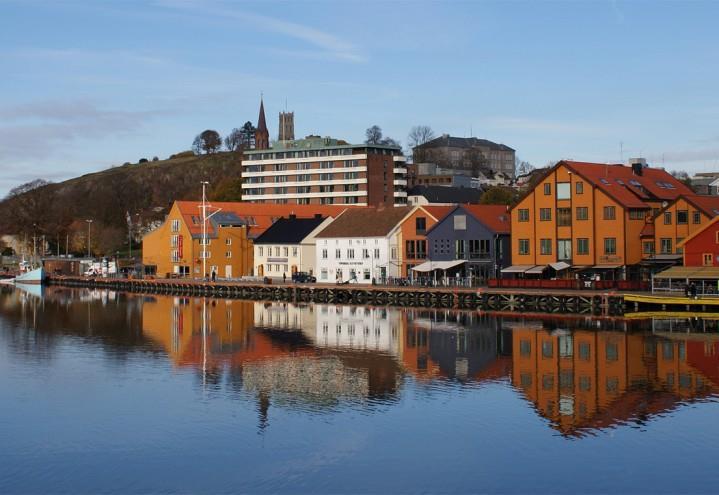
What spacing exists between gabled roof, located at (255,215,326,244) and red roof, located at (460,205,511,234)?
2089 cm

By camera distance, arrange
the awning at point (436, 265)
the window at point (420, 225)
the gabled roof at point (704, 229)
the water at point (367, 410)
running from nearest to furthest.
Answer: the water at point (367, 410) → the gabled roof at point (704, 229) → the awning at point (436, 265) → the window at point (420, 225)

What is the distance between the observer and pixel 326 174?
5935 inches

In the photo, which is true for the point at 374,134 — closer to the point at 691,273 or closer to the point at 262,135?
the point at 262,135

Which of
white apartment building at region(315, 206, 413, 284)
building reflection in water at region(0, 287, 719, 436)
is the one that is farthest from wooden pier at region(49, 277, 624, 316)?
white apartment building at region(315, 206, 413, 284)

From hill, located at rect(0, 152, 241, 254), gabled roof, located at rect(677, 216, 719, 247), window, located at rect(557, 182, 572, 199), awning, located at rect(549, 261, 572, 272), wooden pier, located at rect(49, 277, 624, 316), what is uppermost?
hill, located at rect(0, 152, 241, 254)

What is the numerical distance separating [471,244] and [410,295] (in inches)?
291

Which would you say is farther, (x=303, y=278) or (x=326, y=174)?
(x=326, y=174)

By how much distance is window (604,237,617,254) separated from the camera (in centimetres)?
7206

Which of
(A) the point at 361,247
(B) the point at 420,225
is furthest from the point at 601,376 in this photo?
(A) the point at 361,247

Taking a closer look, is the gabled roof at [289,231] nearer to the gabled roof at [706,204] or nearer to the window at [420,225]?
the window at [420,225]

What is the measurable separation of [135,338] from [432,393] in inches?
993

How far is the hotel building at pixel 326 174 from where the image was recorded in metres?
147

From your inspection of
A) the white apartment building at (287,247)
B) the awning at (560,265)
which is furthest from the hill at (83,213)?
the awning at (560,265)

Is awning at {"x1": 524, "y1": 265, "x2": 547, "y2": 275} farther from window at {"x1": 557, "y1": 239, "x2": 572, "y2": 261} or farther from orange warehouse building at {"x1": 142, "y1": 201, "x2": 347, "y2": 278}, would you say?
orange warehouse building at {"x1": 142, "y1": 201, "x2": 347, "y2": 278}
